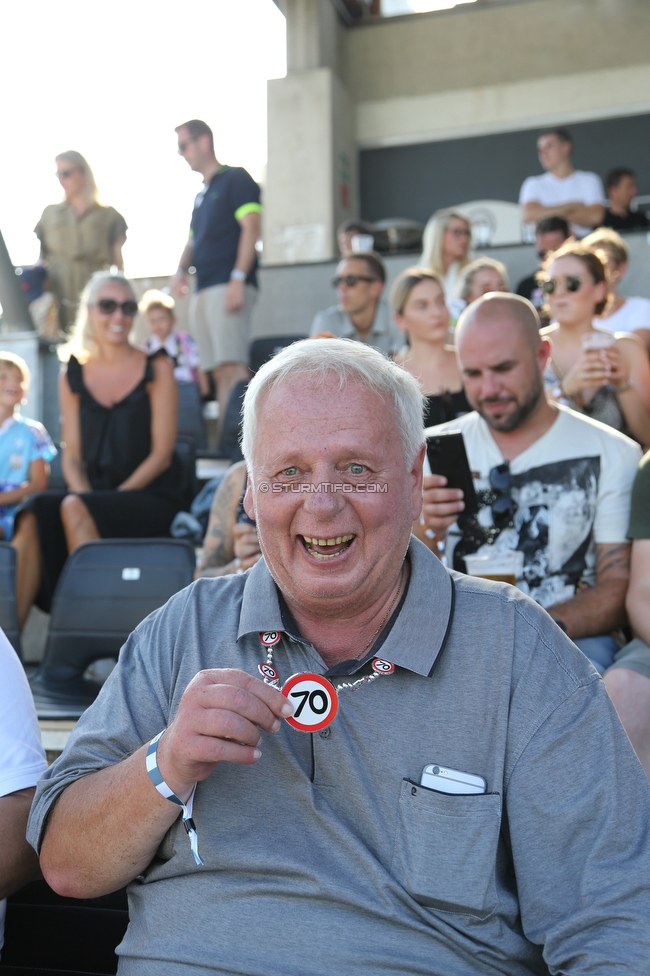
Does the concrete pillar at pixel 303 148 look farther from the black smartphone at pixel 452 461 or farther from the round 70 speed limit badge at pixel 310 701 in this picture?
the round 70 speed limit badge at pixel 310 701

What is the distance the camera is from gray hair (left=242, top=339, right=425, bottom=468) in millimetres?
1642

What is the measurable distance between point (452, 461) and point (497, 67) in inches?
439

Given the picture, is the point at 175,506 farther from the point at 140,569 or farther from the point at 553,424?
the point at 553,424

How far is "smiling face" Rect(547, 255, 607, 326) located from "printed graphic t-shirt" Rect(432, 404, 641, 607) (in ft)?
4.50

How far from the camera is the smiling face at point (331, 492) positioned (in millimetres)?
1601

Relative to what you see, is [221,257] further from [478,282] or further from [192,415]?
[478,282]

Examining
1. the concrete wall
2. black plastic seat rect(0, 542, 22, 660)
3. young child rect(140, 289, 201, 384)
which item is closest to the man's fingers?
black plastic seat rect(0, 542, 22, 660)

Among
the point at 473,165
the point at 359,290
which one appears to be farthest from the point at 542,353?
the point at 473,165

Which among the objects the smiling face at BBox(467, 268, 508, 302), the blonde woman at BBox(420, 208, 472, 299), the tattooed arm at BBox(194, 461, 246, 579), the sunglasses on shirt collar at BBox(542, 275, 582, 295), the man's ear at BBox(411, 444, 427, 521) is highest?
the blonde woman at BBox(420, 208, 472, 299)

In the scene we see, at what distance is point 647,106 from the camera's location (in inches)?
478

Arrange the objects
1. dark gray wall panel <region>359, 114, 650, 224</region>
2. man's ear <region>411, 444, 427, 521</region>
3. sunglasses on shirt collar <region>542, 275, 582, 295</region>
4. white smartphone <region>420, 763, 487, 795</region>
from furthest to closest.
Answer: dark gray wall panel <region>359, 114, 650, 224</region>
sunglasses on shirt collar <region>542, 275, 582, 295</region>
man's ear <region>411, 444, 427, 521</region>
white smartphone <region>420, 763, 487, 795</region>

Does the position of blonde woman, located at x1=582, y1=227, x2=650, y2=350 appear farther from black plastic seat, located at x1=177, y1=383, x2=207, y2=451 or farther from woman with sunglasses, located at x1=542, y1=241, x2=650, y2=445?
black plastic seat, located at x1=177, y1=383, x2=207, y2=451

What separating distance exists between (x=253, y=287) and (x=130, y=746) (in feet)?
19.4

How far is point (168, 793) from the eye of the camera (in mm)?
1451
